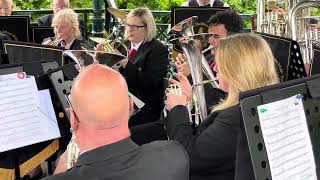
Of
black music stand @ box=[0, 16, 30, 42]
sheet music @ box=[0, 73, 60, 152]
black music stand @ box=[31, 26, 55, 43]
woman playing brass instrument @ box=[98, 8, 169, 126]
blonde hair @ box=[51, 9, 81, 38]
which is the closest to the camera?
sheet music @ box=[0, 73, 60, 152]

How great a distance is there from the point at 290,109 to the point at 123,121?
65 centimetres

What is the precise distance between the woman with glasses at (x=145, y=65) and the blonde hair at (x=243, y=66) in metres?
1.69

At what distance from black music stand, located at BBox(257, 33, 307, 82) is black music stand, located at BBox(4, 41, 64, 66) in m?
1.42

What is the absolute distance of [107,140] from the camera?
1784 millimetres

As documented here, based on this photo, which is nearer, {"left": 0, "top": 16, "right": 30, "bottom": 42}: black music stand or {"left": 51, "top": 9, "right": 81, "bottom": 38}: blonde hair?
{"left": 51, "top": 9, "right": 81, "bottom": 38}: blonde hair

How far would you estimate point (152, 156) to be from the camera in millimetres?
1850

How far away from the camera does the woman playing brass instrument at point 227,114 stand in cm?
247

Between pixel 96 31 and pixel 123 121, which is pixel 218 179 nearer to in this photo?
pixel 123 121

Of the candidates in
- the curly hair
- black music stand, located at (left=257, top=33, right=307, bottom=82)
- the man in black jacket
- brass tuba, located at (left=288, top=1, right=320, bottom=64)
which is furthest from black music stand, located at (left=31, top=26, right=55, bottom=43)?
the man in black jacket

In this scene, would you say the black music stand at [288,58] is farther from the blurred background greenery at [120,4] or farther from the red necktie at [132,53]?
the blurred background greenery at [120,4]

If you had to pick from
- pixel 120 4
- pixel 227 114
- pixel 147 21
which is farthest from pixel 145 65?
pixel 120 4

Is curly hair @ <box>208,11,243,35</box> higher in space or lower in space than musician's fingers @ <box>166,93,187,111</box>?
higher

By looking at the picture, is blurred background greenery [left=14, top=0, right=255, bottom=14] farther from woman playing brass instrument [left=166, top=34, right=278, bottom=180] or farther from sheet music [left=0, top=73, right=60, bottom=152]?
woman playing brass instrument [left=166, top=34, right=278, bottom=180]

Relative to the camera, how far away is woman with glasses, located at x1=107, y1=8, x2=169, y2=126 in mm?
4348
